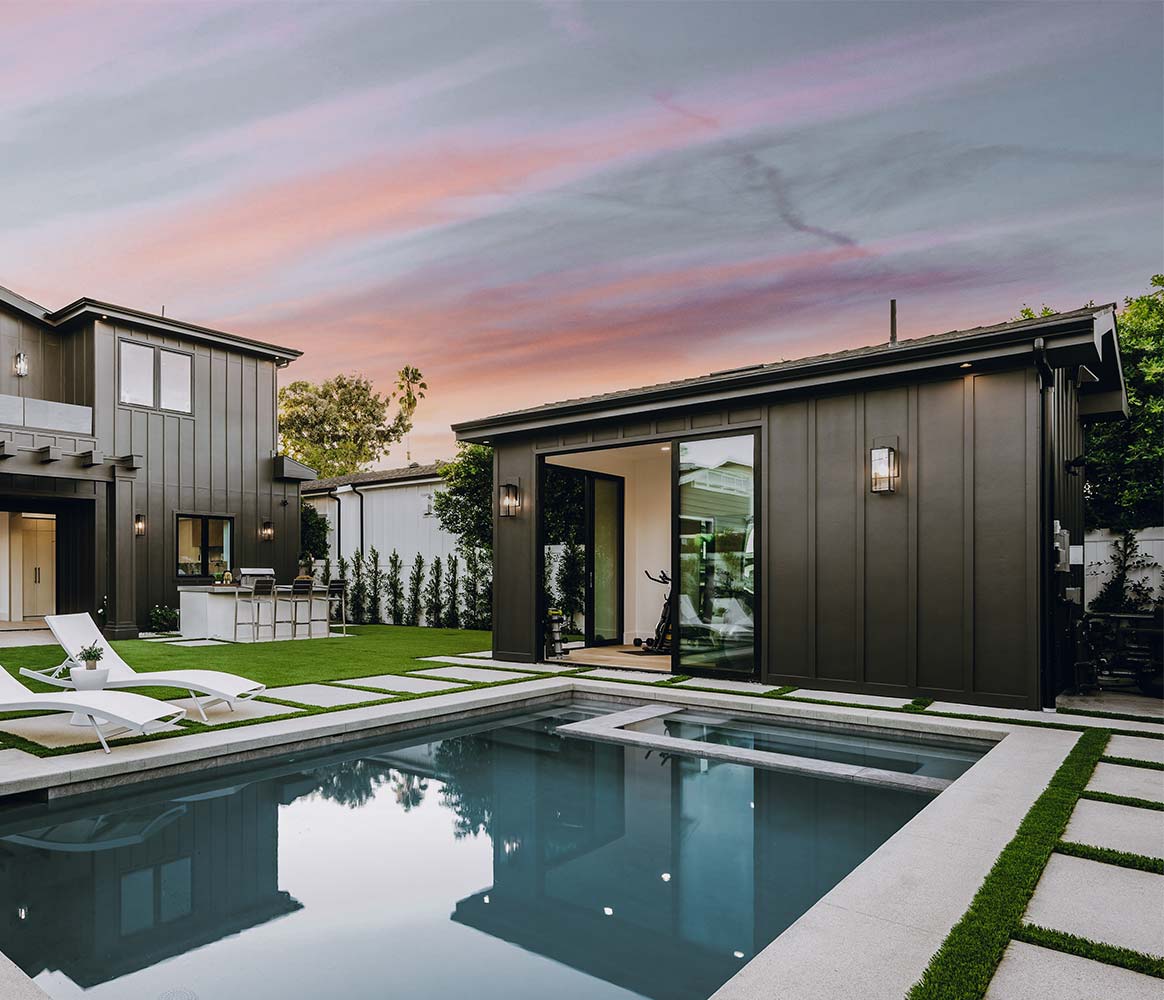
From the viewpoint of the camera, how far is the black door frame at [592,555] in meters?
11.8

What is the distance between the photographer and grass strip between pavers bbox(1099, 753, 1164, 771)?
4.84 m

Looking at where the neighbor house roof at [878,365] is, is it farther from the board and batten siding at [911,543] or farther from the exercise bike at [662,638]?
the exercise bike at [662,638]

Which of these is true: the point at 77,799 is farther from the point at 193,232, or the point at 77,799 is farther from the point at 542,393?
the point at 542,393

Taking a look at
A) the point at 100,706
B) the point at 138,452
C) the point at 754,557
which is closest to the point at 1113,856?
the point at 754,557

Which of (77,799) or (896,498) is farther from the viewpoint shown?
(896,498)

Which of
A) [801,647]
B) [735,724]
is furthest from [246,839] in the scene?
[801,647]

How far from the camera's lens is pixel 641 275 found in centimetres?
1273

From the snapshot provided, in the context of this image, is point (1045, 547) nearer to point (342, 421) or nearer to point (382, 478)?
point (382, 478)

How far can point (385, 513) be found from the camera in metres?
17.3

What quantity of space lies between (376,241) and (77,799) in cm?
1036

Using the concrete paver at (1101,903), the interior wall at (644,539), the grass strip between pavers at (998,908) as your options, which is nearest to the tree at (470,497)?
the interior wall at (644,539)

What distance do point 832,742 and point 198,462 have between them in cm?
1372

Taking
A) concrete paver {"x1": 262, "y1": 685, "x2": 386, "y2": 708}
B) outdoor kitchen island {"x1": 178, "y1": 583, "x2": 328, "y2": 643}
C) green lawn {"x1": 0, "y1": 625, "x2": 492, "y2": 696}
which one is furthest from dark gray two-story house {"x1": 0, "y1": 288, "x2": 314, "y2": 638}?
concrete paver {"x1": 262, "y1": 685, "x2": 386, "y2": 708}

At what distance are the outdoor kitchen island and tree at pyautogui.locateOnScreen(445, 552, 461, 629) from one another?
109 inches
